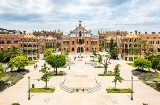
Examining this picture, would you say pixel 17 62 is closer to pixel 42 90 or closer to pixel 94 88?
pixel 42 90

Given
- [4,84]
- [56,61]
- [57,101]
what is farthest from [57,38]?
[57,101]

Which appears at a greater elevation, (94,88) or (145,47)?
(145,47)

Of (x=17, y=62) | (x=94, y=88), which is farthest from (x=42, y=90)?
(x=17, y=62)

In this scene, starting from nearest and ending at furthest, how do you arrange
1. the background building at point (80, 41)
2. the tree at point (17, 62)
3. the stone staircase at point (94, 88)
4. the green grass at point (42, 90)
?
the green grass at point (42, 90), the stone staircase at point (94, 88), the tree at point (17, 62), the background building at point (80, 41)

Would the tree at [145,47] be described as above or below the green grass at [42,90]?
above

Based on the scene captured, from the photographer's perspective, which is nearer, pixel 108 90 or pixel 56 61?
pixel 108 90

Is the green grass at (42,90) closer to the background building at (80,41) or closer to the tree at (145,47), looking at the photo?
the tree at (145,47)

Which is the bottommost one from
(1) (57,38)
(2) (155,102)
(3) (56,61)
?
(2) (155,102)

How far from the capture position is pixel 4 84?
140ft

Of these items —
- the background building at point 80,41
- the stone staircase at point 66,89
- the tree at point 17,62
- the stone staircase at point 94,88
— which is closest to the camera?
the stone staircase at point 66,89

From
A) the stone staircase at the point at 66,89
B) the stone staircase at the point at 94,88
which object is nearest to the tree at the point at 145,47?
the stone staircase at the point at 94,88

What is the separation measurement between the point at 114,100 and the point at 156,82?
Result: 47.2ft

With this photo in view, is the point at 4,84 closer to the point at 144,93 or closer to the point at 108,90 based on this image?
the point at 108,90

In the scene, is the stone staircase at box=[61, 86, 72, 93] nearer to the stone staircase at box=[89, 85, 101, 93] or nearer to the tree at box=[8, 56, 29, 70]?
the stone staircase at box=[89, 85, 101, 93]
